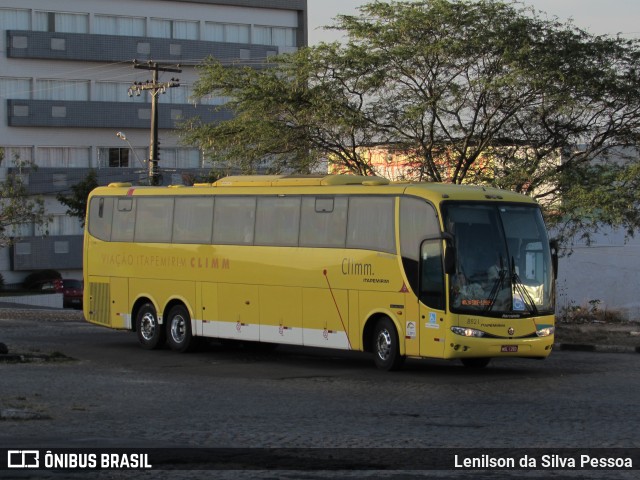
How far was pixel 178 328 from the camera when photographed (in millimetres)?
26719

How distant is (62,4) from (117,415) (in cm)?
6195

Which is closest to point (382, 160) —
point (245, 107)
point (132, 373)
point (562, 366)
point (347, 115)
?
point (347, 115)

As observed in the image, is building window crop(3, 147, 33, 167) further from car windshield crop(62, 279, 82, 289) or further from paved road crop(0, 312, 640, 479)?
paved road crop(0, 312, 640, 479)

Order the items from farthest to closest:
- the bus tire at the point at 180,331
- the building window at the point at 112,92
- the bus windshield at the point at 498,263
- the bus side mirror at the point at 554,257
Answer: the building window at the point at 112,92 < the bus tire at the point at 180,331 < the bus side mirror at the point at 554,257 < the bus windshield at the point at 498,263

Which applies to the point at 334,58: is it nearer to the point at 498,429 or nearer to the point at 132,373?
the point at 132,373

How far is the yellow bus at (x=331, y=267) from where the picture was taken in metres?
21.1

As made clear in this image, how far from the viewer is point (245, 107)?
33.2 m

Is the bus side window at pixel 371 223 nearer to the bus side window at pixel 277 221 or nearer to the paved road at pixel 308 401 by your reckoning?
the bus side window at pixel 277 221

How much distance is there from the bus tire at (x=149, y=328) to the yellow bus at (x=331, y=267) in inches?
1.6

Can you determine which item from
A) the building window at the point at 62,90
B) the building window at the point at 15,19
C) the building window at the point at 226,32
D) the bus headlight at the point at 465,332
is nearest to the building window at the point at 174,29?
the building window at the point at 226,32

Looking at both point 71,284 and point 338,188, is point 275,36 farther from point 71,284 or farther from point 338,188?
point 338,188

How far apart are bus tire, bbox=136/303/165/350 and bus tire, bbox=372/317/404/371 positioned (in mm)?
6379

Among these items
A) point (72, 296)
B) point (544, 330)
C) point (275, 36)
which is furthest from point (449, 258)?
point (275, 36)

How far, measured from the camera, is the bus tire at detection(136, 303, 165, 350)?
27.0 metres
